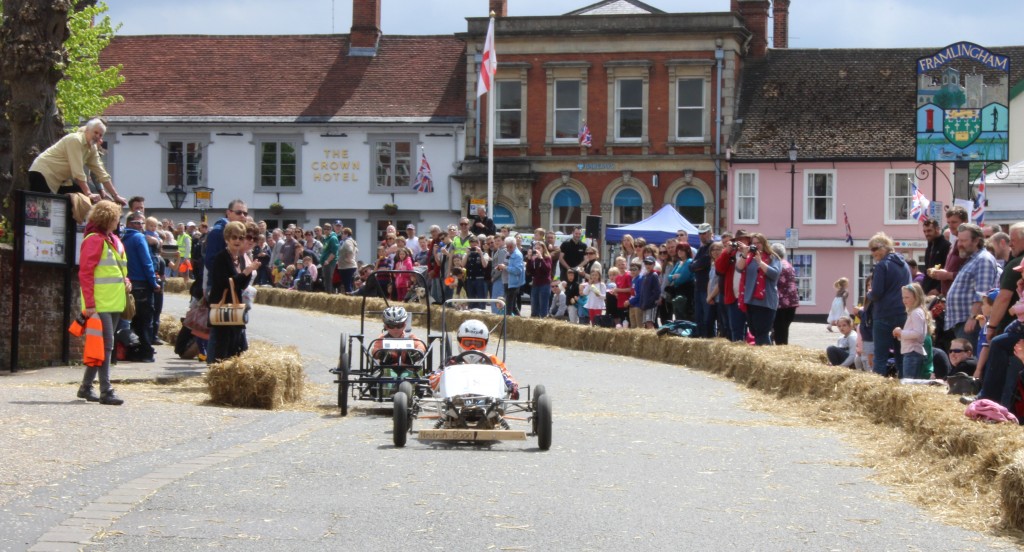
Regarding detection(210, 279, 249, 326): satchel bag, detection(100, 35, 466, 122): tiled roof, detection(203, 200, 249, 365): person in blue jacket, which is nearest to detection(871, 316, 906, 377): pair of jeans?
detection(210, 279, 249, 326): satchel bag

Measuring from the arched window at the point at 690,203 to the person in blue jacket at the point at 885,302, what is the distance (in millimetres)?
37709

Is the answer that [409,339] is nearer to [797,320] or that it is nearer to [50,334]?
[50,334]

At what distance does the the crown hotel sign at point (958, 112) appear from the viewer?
3597 centimetres

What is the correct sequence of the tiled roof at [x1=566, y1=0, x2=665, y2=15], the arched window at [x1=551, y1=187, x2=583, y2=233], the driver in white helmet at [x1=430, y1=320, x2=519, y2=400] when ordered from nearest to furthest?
the driver in white helmet at [x1=430, y1=320, x2=519, y2=400], the arched window at [x1=551, y1=187, x2=583, y2=233], the tiled roof at [x1=566, y1=0, x2=665, y2=15]

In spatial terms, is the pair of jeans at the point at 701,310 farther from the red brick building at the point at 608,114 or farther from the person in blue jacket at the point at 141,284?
the red brick building at the point at 608,114

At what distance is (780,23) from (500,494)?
183 ft

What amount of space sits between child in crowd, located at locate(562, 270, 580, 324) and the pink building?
75.1 feet

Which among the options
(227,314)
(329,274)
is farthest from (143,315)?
(329,274)

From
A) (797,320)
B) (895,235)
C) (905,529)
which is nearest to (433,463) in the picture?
(905,529)

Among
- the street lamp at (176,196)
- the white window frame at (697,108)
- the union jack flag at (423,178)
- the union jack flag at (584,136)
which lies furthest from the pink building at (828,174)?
the street lamp at (176,196)

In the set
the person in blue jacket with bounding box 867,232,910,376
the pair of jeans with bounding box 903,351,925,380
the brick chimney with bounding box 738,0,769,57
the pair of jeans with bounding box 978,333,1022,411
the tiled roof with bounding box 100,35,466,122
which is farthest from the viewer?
the tiled roof with bounding box 100,35,466,122

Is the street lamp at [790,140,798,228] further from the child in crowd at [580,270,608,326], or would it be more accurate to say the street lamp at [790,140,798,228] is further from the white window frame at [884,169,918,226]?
the child in crowd at [580,270,608,326]

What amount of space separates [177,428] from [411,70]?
48157mm

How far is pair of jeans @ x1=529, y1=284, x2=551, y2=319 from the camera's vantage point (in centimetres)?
3225
